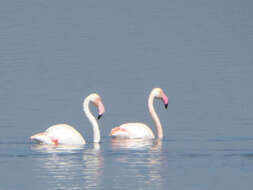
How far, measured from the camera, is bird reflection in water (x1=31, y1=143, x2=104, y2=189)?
2139 centimetres

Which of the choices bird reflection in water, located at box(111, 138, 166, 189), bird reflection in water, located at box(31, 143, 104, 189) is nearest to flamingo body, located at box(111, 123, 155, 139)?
bird reflection in water, located at box(111, 138, 166, 189)

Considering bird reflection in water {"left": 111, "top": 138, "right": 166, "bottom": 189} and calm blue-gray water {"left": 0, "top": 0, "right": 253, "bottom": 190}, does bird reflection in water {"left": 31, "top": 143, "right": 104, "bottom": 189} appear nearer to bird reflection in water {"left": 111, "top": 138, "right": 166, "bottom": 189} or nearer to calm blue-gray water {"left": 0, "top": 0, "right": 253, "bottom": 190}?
calm blue-gray water {"left": 0, "top": 0, "right": 253, "bottom": 190}

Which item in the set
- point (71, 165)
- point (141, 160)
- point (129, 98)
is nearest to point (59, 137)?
point (141, 160)

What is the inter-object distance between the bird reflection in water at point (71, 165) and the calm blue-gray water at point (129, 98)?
0.7 inches

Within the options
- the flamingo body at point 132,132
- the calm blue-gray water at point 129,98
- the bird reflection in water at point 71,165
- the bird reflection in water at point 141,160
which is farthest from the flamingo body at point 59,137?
the flamingo body at point 132,132

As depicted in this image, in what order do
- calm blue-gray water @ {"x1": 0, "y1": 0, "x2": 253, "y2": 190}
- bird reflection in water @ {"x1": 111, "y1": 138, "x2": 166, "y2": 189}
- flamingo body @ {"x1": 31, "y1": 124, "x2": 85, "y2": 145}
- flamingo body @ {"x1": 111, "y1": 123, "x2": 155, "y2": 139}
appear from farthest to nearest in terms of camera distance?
flamingo body @ {"x1": 111, "y1": 123, "x2": 155, "y2": 139}, flamingo body @ {"x1": 31, "y1": 124, "x2": 85, "y2": 145}, calm blue-gray water @ {"x1": 0, "y1": 0, "x2": 253, "y2": 190}, bird reflection in water @ {"x1": 111, "y1": 138, "x2": 166, "y2": 189}

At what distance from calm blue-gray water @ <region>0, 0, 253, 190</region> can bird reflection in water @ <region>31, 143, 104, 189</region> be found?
0.06 feet

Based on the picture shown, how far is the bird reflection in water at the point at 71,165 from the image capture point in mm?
21391

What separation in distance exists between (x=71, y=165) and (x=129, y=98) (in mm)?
12891

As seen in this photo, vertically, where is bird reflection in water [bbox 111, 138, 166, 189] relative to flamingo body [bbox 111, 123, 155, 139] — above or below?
below

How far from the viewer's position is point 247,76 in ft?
139

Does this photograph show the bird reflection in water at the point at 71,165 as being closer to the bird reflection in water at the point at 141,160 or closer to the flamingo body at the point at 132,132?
the bird reflection in water at the point at 141,160

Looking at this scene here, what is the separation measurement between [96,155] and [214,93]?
1289 cm

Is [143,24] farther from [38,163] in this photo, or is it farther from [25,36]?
[38,163]
